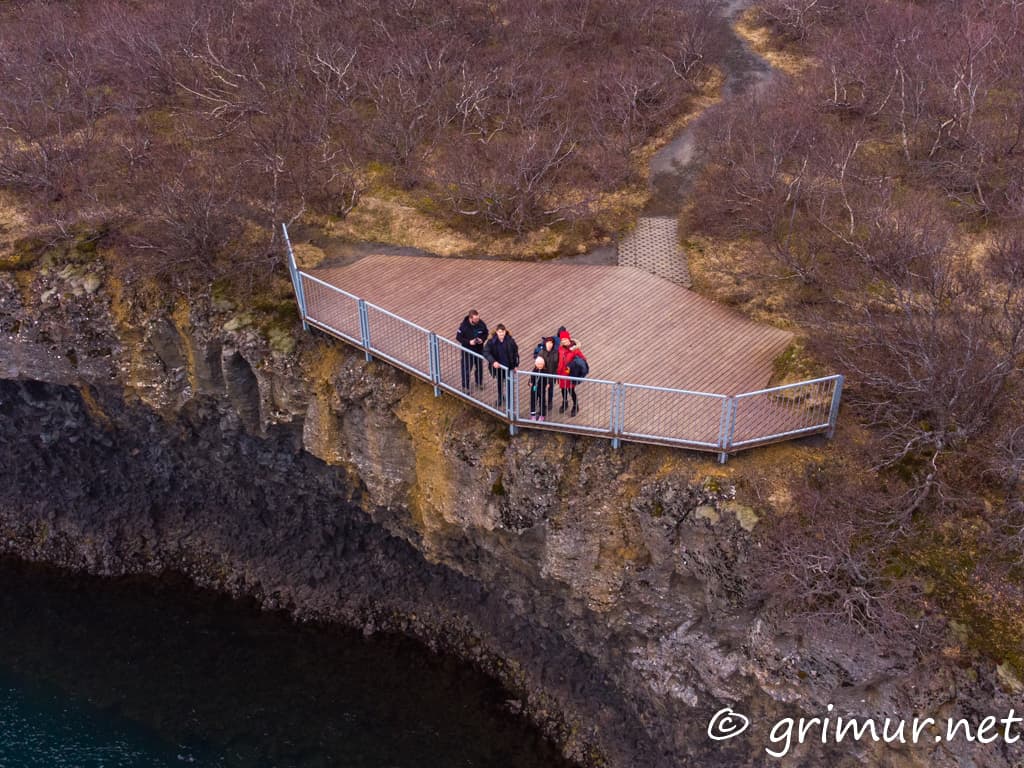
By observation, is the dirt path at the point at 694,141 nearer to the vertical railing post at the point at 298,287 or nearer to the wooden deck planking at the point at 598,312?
the wooden deck planking at the point at 598,312

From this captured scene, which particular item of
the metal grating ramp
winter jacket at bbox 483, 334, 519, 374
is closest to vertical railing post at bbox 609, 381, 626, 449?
winter jacket at bbox 483, 334, 519, 374

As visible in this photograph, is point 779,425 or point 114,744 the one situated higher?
point 779,425

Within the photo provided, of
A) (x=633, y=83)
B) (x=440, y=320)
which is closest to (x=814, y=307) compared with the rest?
(x=440, y=320)

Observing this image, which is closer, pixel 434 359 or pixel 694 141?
pixel 434 359

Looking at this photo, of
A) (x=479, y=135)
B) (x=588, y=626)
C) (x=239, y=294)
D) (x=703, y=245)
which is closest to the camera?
(x=588, y=626)

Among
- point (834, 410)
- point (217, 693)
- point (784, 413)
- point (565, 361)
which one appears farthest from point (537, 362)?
point (217, 693)

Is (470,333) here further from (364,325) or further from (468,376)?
(364,325)

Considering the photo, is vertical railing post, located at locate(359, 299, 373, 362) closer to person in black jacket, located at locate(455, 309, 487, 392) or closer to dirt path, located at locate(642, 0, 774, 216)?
person in black jacket, located at locate(455, 309, 487, 392)

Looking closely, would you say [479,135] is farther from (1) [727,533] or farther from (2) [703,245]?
(1) [727,533]
